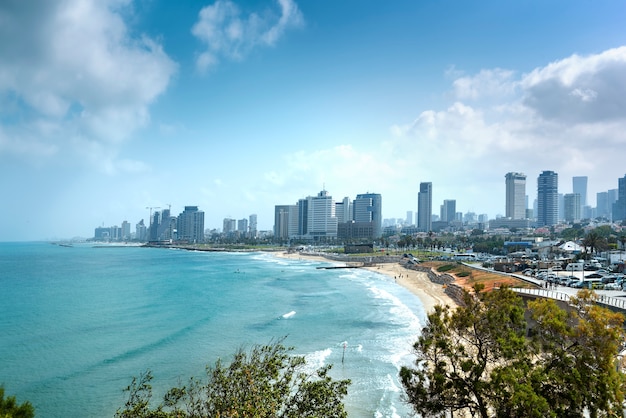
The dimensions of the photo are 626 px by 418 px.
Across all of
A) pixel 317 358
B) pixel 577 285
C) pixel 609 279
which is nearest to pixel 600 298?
pixel 577 285

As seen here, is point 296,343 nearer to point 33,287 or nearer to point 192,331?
point 192,331

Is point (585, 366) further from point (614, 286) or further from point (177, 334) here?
point (614, 286)

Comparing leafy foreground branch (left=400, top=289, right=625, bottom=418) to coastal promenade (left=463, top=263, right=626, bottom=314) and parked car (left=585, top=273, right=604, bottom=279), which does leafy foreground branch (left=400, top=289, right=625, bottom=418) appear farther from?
parked car (left=585, top=273, right=604, bottom=279)

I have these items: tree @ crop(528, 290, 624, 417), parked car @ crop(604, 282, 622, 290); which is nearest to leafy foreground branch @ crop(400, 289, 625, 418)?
tree @ crop(528, 290, 624, 417)

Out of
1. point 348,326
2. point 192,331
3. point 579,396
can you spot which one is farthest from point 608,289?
point 192,331

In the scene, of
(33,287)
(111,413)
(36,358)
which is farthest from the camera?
(33,287)

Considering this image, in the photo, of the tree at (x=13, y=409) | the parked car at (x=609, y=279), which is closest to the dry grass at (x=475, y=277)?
the parked car at (x=609, y=279)

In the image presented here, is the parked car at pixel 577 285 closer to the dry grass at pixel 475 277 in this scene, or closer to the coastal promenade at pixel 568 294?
the coastal promenade at pixel 568 294
